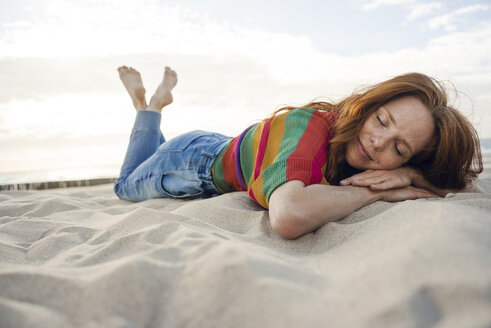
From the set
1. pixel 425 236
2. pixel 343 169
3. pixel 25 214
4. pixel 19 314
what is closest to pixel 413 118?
pixel 343 169

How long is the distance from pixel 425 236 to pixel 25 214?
2.67 m

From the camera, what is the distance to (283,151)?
179 cm

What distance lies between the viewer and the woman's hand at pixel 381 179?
1935mm

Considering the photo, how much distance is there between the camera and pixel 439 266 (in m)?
0.89

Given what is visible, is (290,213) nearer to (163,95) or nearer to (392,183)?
(392,183)

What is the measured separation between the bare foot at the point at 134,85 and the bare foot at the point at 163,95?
0.54ft

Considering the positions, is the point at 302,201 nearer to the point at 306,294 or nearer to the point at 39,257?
the point at 306,294

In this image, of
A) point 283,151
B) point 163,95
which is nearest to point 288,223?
point 283,151

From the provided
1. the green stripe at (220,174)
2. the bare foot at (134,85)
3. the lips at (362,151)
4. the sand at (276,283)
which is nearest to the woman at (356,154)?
the lips at (362,151)

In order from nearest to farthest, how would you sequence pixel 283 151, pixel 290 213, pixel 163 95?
pixel 290 213 → pixel 283 151 → pixel 163 95

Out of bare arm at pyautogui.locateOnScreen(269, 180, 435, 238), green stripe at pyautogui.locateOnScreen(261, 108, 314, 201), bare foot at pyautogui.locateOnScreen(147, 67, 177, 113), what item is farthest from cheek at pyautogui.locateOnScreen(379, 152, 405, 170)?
bare foot at pyautogui.locateOnScreen(147, 67, 177, 113)

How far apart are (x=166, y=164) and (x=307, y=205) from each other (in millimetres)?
1731

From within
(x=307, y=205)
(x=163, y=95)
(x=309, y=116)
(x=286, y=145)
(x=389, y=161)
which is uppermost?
(x=163, y=95)

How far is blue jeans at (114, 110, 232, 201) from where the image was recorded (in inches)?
107
